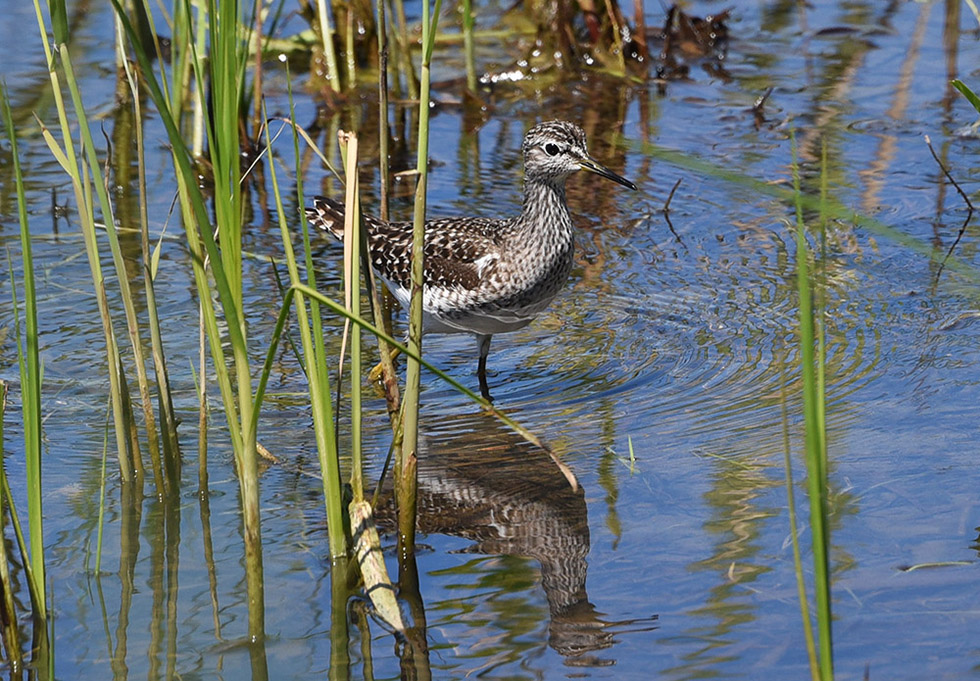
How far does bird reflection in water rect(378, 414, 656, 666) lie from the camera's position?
13.9ft

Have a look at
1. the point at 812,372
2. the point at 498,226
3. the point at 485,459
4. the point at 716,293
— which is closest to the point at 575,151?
the point at 498,226

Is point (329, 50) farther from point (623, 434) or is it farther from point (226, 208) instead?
point (226, 208)

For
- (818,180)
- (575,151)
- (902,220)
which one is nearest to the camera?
(575,151)

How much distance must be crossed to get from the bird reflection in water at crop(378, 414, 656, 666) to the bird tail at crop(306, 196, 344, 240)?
5.32 ft

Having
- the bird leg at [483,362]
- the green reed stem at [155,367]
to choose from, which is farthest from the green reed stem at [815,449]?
the bird leg at [483,362]

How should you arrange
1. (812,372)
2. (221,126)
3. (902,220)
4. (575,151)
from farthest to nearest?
(902,220) → (575,151) → (221,126) → (812,372)

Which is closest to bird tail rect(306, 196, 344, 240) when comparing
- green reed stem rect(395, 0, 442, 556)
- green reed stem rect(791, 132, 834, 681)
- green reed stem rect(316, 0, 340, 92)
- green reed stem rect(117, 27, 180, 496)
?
green reed stem rect(316, 0, 340, 92)

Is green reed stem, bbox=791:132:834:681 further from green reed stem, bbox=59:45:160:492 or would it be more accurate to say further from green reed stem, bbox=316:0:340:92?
green reed stem, bbox=316:0:340:92

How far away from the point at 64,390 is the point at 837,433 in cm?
348

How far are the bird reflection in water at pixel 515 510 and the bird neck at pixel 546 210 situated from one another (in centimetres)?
109

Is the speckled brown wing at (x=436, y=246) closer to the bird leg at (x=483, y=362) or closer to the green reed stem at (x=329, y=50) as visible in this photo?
the bird leg at (x=483, y=362)

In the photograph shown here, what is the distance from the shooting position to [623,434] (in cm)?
566

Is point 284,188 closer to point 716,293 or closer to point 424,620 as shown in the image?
point 716,293

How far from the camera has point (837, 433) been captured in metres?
5.47
